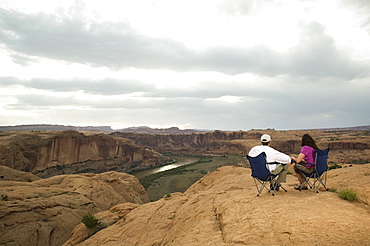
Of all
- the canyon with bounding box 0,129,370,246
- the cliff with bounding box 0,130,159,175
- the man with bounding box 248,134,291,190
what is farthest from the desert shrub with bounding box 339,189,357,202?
the cliff with bounding box 0,130,159,175

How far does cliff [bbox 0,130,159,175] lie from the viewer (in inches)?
1715

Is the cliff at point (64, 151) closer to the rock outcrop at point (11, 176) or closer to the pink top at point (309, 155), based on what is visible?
the rock outcrop at point (11, 176)

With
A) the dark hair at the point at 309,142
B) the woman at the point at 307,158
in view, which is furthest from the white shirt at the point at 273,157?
the dark hair at the point at 309,142

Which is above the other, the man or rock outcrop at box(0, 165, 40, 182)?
the man

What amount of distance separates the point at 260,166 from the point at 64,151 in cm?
6065

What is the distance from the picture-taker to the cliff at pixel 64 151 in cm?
4356

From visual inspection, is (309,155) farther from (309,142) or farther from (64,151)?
(64,151)

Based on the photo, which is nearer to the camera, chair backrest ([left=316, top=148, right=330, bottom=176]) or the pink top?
chair backrest ([left=316, top=148, right=330, bottom=176])

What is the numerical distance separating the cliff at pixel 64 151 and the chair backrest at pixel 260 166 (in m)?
49.8

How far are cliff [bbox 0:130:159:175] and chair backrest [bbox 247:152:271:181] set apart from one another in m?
49.8

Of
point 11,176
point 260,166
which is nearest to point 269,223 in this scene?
point 260,166

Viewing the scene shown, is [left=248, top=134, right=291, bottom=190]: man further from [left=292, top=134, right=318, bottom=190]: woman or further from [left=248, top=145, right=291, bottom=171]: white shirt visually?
[left=292, top=134, right=318, bottom=190]: woman

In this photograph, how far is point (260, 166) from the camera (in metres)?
6.19

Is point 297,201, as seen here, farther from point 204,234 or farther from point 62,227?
point 62,227
